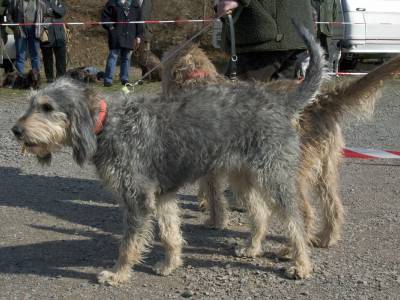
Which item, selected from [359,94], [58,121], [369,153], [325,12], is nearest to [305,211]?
[359,94]

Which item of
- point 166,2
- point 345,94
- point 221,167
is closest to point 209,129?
point 221,167

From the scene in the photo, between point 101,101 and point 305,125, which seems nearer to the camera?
point 101,101

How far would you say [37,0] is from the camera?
13750mm

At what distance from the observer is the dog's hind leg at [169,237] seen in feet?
15.7

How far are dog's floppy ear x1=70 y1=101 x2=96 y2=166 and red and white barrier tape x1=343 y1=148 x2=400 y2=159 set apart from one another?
158 inches

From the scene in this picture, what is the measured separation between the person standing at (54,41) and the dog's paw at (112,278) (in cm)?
993

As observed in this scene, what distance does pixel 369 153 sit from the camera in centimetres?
780

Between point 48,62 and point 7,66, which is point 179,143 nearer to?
point 48,62

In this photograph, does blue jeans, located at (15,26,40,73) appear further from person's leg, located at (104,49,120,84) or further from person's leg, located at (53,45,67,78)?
person's leg, located at (104,49,120,84)

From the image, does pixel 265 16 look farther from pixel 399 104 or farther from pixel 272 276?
pixel 399 104

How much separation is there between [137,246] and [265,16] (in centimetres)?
232

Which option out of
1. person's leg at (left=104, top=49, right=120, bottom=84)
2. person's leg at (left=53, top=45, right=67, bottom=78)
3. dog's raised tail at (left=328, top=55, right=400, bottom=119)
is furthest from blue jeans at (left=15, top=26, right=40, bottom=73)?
dog's raised tail at (left=328, top=55, right=400, bottom=119)

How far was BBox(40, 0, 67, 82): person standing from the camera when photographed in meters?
13.9

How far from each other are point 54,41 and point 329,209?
1019 cm
